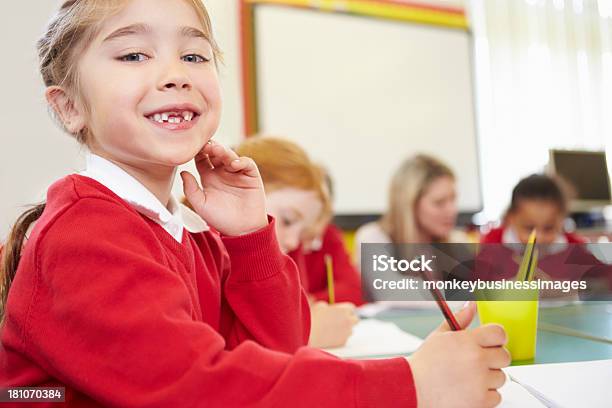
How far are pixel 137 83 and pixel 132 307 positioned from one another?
0.94ft

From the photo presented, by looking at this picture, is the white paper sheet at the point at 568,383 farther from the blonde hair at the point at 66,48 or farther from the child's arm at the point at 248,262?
the blonde hair at the point at 66,48

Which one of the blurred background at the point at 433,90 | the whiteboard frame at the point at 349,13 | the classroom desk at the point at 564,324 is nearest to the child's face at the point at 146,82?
the classroom desk at the point at 564,324

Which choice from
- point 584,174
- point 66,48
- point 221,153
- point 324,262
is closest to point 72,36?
point 66,48

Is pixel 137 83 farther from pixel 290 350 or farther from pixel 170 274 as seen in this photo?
pixel 290 350

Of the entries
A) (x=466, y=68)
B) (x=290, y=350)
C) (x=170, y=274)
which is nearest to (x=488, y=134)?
(x=466, y=68)

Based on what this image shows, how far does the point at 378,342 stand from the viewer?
96 centimetres

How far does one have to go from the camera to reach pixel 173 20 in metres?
0.65

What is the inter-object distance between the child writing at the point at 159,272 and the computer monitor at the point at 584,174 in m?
2.68

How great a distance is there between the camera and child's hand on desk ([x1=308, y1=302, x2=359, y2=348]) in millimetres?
954

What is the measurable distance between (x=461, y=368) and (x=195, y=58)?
476mm

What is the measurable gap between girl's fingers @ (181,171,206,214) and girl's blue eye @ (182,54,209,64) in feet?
0.58

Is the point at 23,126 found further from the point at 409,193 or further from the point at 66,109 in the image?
the point at 409,193

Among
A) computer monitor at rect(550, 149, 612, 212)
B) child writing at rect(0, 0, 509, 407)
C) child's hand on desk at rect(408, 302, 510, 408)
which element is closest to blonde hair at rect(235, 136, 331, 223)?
child writing at rect(0, 0, 509, 407)

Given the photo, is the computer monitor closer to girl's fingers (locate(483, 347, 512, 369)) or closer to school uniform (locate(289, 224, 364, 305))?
school uniform (locate(289, 224, 364, 305))
